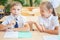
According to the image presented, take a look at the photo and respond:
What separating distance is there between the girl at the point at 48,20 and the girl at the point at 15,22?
9cm

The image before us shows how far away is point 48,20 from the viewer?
0.88 m

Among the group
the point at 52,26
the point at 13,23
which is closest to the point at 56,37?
the point at 52,26

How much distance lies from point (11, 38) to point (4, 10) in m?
0.19

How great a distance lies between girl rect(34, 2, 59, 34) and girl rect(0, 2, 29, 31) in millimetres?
91

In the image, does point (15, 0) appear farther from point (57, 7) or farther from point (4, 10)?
point (57, 7)

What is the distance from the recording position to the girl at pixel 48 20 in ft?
2.85

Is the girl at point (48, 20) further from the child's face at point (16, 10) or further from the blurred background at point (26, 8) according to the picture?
the child's face at point (16, 10)

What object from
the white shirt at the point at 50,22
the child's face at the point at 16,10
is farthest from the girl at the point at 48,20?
the child's face at the point at 16,10

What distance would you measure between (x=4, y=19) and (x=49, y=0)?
330 mm

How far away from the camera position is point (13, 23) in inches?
34.6

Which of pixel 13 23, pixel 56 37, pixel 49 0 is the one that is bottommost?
pixel 56 37

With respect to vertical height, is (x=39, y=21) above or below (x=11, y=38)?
above

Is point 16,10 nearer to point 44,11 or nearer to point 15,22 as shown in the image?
point 15,22

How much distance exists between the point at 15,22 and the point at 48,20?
0.22m
